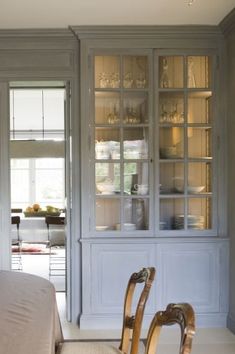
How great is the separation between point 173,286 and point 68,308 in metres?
0.99

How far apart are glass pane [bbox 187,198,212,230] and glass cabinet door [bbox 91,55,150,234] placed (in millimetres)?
399

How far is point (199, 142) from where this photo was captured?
13.4ft

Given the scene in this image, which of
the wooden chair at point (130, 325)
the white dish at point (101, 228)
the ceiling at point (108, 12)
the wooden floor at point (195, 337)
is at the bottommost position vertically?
the wooden floor at point (195, 337)

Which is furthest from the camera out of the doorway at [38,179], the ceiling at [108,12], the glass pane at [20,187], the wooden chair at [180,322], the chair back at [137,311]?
the glass pane at [20,187]

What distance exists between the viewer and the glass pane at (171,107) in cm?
406

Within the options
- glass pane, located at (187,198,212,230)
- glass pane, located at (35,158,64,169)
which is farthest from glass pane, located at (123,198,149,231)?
glass pane, located at (35,158,64,169)

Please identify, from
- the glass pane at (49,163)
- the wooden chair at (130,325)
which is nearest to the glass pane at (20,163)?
the glass pane at (49,163)

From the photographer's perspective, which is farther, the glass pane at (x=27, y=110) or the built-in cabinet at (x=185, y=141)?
the glass pane at (x=27, y=110)

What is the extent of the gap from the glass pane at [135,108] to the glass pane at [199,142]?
0.46m

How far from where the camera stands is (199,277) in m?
4.00

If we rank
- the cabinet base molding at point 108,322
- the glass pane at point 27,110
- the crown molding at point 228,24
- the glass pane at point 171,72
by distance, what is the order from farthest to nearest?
the glass pane at point 27,110 < the glass pane at point 171,72 < the cabinet base molding at point 108,322 < the crown molding at point 228,24

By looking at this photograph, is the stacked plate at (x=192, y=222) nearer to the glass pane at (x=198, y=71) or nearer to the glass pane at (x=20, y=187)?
the glass pane at (x=198, y=71)

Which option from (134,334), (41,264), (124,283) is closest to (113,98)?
(124,283)

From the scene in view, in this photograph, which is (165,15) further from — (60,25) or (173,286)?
(173,286)
